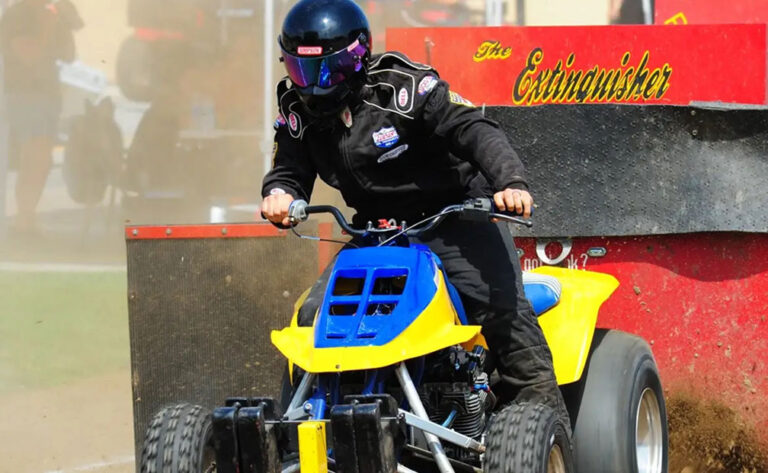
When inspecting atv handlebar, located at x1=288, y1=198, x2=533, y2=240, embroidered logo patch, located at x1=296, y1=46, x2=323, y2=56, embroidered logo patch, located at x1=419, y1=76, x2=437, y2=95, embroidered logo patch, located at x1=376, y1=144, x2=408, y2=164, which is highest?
embroidered logo patch, located at x1=296, y1=46, x2=323, y2=56

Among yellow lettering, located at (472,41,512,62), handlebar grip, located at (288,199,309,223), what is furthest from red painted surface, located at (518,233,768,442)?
handlebar grip, located at (288,199,309,223)

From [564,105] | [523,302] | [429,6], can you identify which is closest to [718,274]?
[564,105]

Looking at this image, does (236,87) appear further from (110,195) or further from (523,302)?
(523,302)

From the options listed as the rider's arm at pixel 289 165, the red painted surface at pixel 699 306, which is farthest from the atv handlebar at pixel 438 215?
the red painted surface at pixel 699 306

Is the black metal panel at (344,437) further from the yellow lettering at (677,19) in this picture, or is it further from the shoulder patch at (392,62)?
the yellow lettering at (677,19)

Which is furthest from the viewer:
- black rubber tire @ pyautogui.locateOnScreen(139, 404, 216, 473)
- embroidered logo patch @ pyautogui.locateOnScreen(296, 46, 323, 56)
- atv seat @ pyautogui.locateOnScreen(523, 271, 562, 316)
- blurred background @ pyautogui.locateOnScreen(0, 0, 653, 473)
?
blurred background @ pyautogui.locateOnScreen(0, 0, 653, 473)

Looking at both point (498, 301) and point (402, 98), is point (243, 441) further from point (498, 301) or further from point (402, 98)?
point (402, 98)

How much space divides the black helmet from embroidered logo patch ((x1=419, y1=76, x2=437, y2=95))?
0.24 m

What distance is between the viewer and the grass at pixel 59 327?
756cm

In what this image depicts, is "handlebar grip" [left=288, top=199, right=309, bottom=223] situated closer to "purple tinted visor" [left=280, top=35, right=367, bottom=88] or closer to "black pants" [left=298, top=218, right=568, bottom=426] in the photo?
"black pants" [left=298, top=218, right=568, bottom=426]

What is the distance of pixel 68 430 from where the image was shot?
7.05 metres

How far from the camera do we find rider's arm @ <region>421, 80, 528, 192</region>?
4180 millimetres

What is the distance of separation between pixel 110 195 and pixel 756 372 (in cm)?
525

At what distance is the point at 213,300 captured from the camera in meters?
5.63
